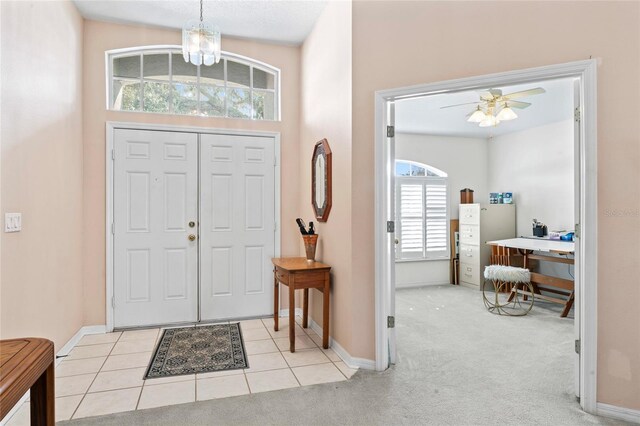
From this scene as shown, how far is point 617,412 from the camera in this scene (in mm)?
2188

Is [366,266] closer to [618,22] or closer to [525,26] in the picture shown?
[525,26]

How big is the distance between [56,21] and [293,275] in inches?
112

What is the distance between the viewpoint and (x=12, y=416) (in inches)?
87.4

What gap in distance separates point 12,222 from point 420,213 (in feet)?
18.1

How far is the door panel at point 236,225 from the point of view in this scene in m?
4.01

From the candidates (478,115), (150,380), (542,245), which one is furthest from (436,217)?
(150,380)

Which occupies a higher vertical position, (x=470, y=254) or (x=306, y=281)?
(x=306, y=281)

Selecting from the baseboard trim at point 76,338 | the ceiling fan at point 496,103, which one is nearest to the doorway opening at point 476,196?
the ceiling fan at point 496,103

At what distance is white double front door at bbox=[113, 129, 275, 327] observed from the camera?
12.4 feet

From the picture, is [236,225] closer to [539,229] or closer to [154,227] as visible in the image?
[154,227]

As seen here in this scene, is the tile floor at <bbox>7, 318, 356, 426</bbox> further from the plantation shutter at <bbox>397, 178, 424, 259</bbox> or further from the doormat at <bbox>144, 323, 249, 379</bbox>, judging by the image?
the plantation shutter at <bbox>397, 178, 424, 259</bbox>

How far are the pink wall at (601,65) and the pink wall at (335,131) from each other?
19.7 inches

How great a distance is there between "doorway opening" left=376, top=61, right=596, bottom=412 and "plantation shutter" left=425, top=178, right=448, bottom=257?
0.06 feet


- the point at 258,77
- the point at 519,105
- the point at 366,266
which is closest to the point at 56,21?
the point at 258,77
